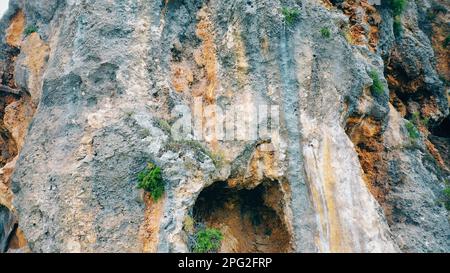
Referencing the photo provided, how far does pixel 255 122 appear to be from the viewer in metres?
9.11

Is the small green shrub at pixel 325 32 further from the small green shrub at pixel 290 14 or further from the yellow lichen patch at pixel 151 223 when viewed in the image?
the yellow lichen patch at pixel 151 223

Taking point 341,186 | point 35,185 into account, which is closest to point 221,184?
point 341,186

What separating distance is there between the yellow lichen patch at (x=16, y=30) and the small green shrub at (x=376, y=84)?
1023cm

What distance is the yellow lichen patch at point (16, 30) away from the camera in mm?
13492

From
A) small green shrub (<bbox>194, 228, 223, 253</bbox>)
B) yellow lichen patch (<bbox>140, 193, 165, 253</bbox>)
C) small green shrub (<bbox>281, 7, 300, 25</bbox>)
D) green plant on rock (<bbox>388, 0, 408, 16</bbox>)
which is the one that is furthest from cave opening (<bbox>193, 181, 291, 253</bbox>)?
green plant on rock (<bbox>388, 0, 408, 16</bbox>)

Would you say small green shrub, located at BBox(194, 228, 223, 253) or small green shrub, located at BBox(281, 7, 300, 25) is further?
small green shrub, located at BBox(281, 7, 300, 25)

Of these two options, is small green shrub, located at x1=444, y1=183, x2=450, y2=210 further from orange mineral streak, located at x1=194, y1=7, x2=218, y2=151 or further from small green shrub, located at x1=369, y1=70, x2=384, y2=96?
orange mineral streak, located at x1=194, y1=7, x2=218, y2=151

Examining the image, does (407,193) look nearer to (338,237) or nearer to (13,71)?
(338,237)

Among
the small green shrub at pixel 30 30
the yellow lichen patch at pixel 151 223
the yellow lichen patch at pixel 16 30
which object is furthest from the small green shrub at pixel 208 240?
the yellow lichen patch at pixel 16 30

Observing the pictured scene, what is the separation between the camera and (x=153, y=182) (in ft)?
26.6

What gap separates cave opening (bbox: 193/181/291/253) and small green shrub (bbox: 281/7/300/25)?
366cm

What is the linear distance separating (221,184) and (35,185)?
144 inches

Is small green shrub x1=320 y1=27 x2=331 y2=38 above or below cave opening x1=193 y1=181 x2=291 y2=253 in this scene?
above

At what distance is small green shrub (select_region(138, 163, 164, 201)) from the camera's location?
26.6 ft
